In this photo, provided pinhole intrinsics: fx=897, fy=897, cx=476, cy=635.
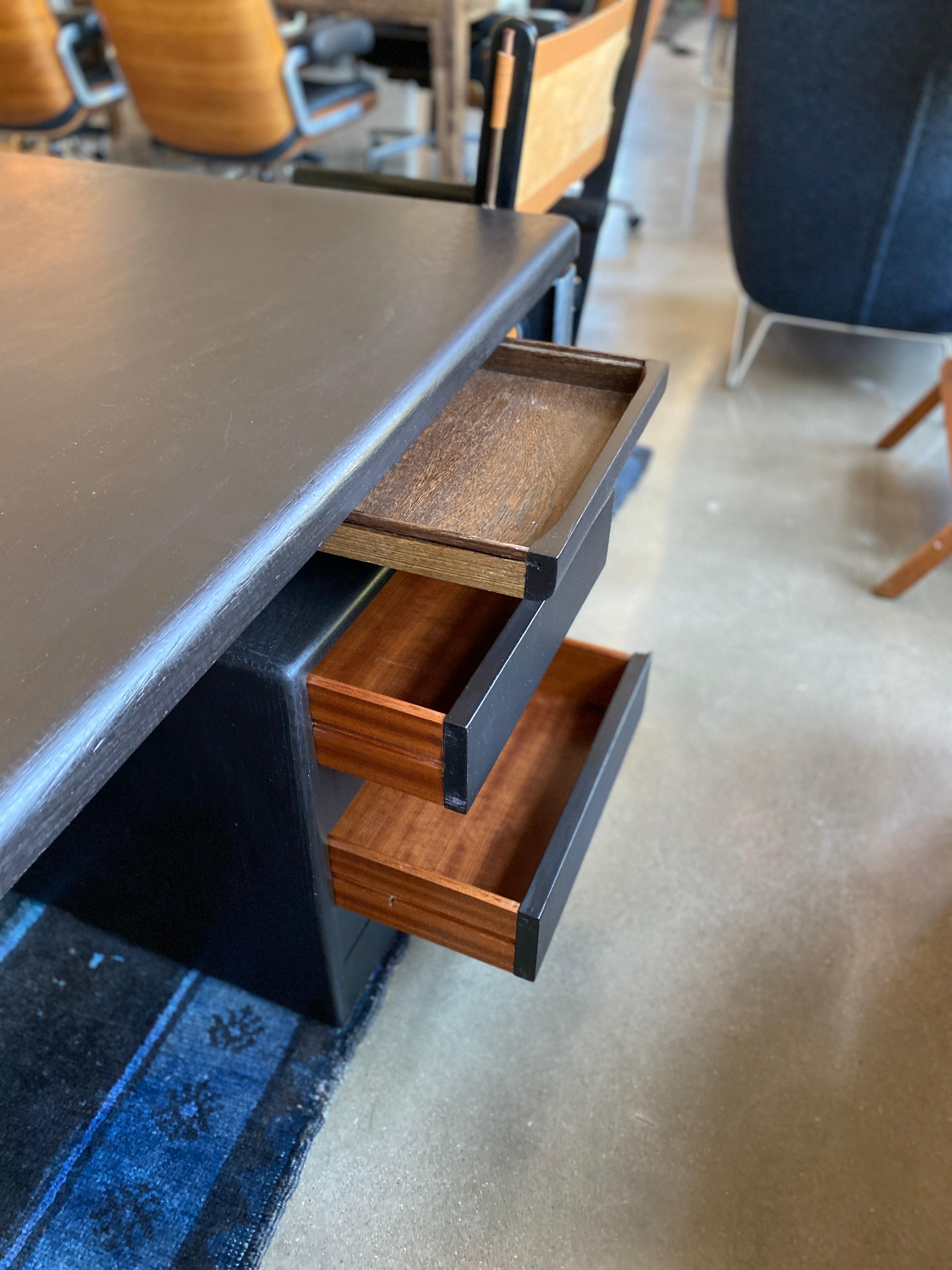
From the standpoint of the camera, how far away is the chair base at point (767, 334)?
198 cm

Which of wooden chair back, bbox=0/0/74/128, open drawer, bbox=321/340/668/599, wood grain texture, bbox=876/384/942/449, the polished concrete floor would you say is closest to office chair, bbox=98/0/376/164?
wooden chair back, bbox=0/0/74/128

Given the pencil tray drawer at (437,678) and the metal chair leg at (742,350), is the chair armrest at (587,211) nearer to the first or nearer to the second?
the metal chair leg at (742,350)

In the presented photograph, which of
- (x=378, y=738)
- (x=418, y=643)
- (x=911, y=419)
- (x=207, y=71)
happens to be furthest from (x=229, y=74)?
(x=378, y=738)

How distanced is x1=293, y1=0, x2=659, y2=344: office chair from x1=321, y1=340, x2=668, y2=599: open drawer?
212 mm

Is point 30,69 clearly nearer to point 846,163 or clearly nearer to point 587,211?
point 587,211

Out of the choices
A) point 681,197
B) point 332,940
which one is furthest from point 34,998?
point 681,197

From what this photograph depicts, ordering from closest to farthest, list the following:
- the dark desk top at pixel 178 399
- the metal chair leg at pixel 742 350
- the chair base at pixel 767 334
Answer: the dark desk top at pixel 178 399
the chair base at pixel 767 334
the metal chair leg at pixel 742 350

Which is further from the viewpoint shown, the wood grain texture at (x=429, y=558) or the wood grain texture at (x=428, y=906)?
the wood grain texture at (x=428, y=906)

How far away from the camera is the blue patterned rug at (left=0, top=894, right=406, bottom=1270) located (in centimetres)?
77

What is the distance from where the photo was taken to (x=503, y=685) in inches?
25.4

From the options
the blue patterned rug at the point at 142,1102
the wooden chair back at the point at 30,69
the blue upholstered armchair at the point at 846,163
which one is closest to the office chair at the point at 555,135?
the blue upholstered armchair at the point at 846,163

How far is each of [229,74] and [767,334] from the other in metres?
1.51

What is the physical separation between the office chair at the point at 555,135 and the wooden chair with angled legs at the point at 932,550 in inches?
26.3

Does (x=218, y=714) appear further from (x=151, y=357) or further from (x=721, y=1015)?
(x=721, y=1015)
